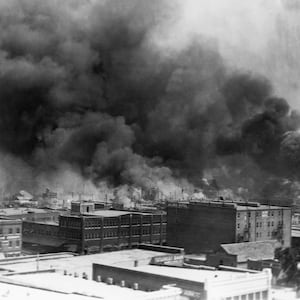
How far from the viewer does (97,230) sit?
41.5 m

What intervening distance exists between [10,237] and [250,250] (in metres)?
11.4

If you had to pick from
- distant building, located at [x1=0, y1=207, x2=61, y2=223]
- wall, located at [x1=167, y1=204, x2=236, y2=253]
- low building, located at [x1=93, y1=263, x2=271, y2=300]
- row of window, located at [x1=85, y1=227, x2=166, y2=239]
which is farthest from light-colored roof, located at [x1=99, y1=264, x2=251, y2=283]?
distant building, located at [x1=0, y1=207, x2=61, y2=223]

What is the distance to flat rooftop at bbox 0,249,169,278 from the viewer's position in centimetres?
2939

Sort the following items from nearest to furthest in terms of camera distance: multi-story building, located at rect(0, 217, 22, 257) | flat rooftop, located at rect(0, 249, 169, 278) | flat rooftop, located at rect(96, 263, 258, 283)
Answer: flat rooftop, located at rect(96, 263, 258, 283) → flat rooftop, located at rect(0, 249, 169, 278) → multi-story building, located at rect(0, 217, 22, 257)

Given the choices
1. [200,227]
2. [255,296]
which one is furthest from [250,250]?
Result: [255,296]

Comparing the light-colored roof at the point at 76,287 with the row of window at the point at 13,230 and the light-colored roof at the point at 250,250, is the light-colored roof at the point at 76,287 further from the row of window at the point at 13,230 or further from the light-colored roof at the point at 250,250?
the row of window at the point at 13,230

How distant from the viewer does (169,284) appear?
23.5 meters

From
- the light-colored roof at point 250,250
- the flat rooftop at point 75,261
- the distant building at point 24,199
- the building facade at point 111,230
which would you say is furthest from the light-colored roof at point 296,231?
the distant building at point 24,199

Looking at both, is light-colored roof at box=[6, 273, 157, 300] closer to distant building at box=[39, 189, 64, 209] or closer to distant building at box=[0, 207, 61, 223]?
distant building at box=[0, 207, 61, 223]

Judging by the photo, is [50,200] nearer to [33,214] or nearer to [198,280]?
[33,214]

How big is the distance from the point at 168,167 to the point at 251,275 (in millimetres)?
42461

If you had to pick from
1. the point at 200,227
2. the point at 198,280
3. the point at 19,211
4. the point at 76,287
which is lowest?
the point at 76,287

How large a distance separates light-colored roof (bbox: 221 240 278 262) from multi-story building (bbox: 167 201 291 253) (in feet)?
7.62

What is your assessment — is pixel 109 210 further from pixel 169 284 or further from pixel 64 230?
pixel 169 284
